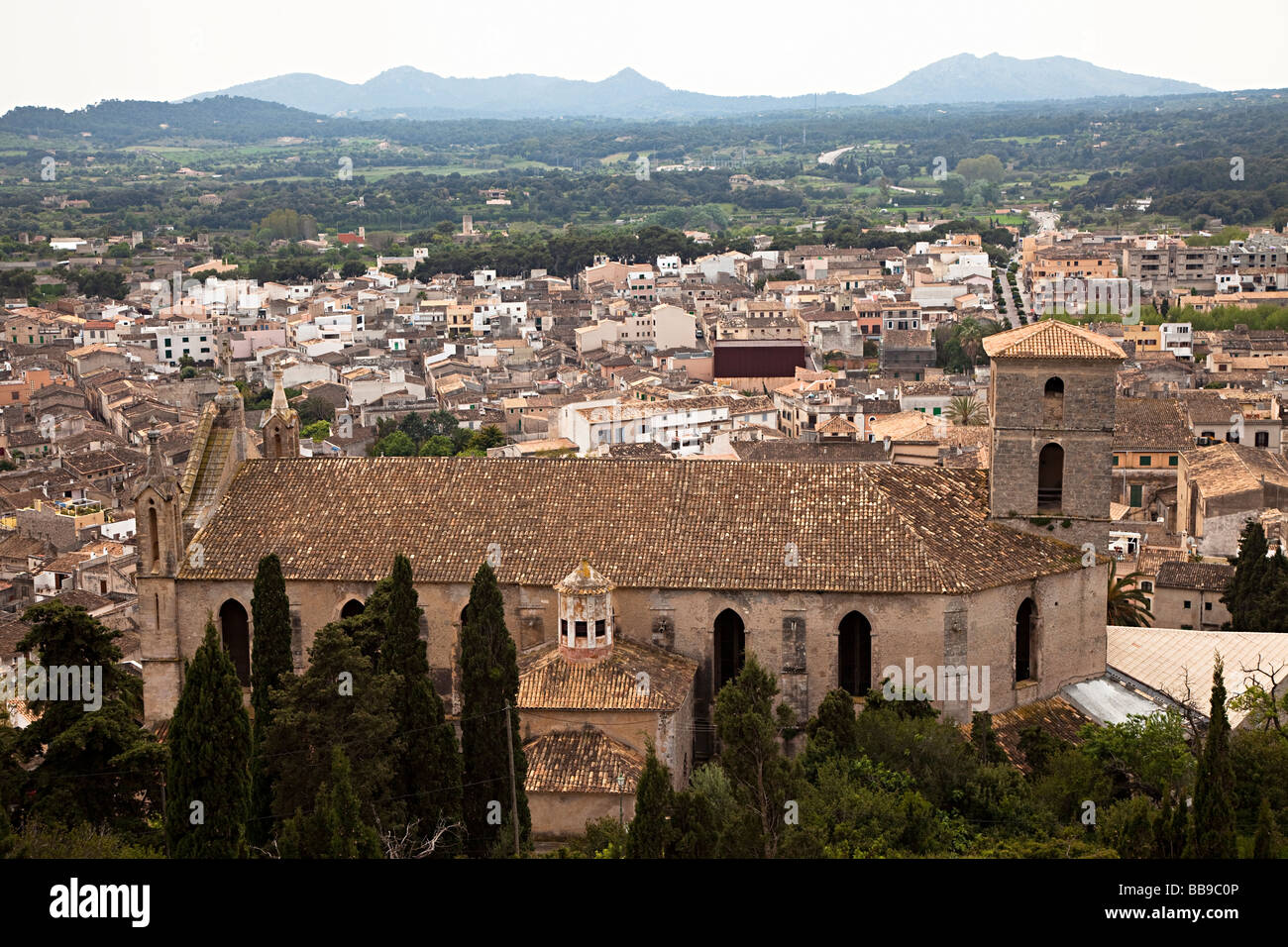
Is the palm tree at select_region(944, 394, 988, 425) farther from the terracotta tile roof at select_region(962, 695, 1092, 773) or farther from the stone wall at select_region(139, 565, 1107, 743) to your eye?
the terracotta tile roof at select_region(962, 695, 1092, 773)

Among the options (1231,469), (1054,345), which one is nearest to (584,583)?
(1054,345)

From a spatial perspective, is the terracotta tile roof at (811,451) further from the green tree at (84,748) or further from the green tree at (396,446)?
the green tree at (84,748)

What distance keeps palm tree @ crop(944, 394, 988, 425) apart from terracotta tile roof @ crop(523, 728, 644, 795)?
202 ft

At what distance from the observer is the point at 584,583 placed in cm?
3097

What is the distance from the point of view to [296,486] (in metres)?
35.0

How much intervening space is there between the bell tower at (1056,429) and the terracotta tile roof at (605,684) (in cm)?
814

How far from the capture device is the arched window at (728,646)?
32438 millimetres

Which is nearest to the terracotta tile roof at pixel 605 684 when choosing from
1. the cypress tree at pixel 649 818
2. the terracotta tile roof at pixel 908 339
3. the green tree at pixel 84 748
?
the cypress tree at pixel 649 818

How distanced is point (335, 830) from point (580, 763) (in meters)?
7.36

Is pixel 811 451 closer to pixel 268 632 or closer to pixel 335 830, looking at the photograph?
pixel 268 632

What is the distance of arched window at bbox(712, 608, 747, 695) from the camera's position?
32.4 metres

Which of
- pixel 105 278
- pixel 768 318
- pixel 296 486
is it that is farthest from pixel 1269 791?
pixel 105 278

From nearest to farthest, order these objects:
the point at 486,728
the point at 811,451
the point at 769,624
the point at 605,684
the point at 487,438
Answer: the point at 486,728
the point at 605,684
the point at 769,624
the point at 811,451
the point at 487,438
